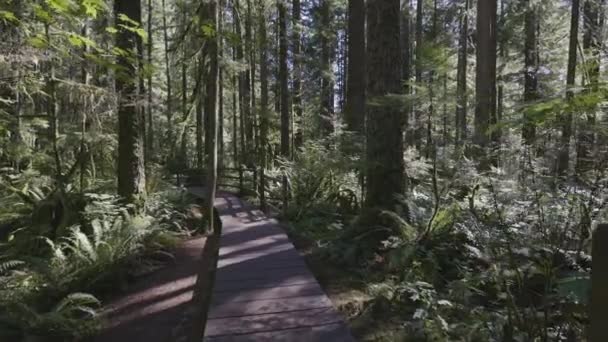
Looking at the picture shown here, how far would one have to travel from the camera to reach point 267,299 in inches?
168

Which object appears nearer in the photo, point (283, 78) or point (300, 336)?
point (300, 336)

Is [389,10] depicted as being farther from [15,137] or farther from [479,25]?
[15,137]

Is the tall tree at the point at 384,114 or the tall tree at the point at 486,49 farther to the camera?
the tall tree at the point at 486,49

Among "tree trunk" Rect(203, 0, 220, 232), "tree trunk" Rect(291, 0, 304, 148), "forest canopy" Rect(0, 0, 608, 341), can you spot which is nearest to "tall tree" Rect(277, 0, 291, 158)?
"tree trunk" Rect(291, 0, 304, 148)

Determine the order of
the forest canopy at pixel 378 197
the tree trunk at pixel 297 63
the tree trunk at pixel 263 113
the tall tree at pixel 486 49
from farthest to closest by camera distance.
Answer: the tree trunk at pixel 297 63 → the tall tree at pixel 486 49 → the tree trunk at pixel 263 113 → the forest canopy at pixel 378 197

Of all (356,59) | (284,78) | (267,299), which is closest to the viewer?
(267,299)

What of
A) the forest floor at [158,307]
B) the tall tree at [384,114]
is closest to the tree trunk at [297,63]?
the tall tree at [384,114]

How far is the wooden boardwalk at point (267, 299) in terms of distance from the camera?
3539mm

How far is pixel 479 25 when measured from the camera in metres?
10.5

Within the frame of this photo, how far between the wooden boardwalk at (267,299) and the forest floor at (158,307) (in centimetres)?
74

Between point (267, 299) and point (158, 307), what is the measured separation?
2.18m

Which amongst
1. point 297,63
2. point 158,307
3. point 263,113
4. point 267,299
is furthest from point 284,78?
point 267,299

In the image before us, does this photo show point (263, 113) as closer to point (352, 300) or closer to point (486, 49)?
point (486, 49)

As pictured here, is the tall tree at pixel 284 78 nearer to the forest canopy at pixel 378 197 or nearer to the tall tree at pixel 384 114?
the forest canopy at pixel 378 197
